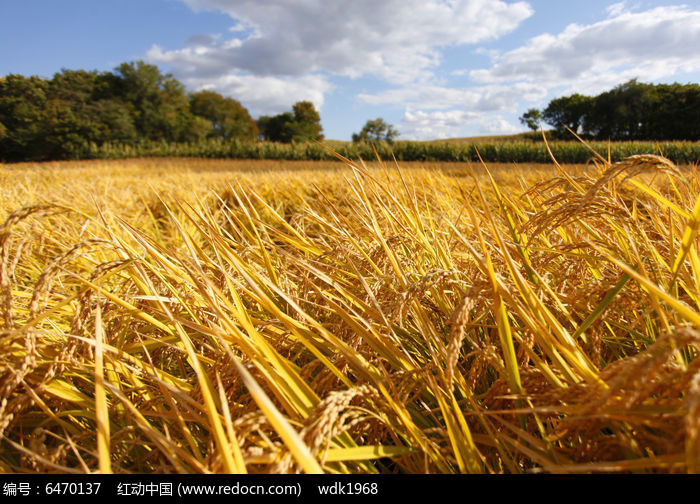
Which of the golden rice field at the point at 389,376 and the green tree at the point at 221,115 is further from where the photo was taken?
the green tree at the point at 221,115

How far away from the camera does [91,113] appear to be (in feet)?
96.7

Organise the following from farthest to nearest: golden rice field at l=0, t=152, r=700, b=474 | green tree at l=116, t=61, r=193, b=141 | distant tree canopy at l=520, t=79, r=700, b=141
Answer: green tree at l=116, t=61, r=193, b=141 < distant tree canopy at l=520, t=79, r=700, b=141 < golden rice field at l=0, t=152, r=700, b=474

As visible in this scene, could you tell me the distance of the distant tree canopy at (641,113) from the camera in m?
27.6

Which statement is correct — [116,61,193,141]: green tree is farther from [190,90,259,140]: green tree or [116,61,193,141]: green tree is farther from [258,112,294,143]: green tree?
[258,112,294,143]: green tree

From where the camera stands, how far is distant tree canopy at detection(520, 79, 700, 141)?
27.6 metres

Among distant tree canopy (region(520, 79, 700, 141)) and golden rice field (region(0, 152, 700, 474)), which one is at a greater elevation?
distant tree canopy (region(520, 79, 700, 141))

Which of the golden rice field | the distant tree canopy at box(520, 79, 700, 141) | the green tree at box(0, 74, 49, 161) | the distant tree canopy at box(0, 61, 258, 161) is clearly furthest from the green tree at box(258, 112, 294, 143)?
the golden rice field

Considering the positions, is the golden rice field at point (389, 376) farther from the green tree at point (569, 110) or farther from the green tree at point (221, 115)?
the green tree at point (221, 115)

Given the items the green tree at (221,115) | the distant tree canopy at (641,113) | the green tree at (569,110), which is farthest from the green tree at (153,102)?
the green tree at (569,110)

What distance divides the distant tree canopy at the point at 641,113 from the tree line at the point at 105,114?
27.7 meters

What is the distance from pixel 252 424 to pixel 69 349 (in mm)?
485

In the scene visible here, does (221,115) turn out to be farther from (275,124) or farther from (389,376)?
(389,376)
